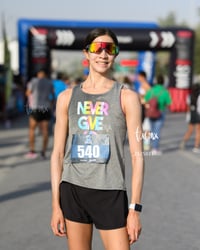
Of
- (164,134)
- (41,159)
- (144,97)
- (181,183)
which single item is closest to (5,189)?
(181,183)

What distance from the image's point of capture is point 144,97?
1309cm

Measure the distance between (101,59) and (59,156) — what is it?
57 cm

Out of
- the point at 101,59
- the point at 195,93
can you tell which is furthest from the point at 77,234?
the point at 195,93

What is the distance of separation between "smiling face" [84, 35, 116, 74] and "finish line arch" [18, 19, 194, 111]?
19.5 m

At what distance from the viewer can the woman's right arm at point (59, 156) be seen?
3.28 m

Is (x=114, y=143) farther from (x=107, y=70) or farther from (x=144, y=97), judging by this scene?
(x=144, y=97)

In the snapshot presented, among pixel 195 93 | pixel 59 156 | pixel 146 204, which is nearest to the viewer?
pixel 59 156

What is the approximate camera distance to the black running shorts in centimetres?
320

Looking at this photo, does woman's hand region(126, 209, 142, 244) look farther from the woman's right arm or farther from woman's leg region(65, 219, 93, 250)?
the woman's right arm

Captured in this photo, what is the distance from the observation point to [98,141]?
10.4ft

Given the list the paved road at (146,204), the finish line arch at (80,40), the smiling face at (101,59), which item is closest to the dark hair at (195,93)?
the paved road at (146,204)

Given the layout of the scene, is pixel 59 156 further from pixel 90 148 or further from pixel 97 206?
pixel 97 206

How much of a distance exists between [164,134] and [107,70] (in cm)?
1474

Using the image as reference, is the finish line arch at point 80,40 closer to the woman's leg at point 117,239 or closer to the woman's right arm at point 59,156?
the woman's right arm at point 59,156
